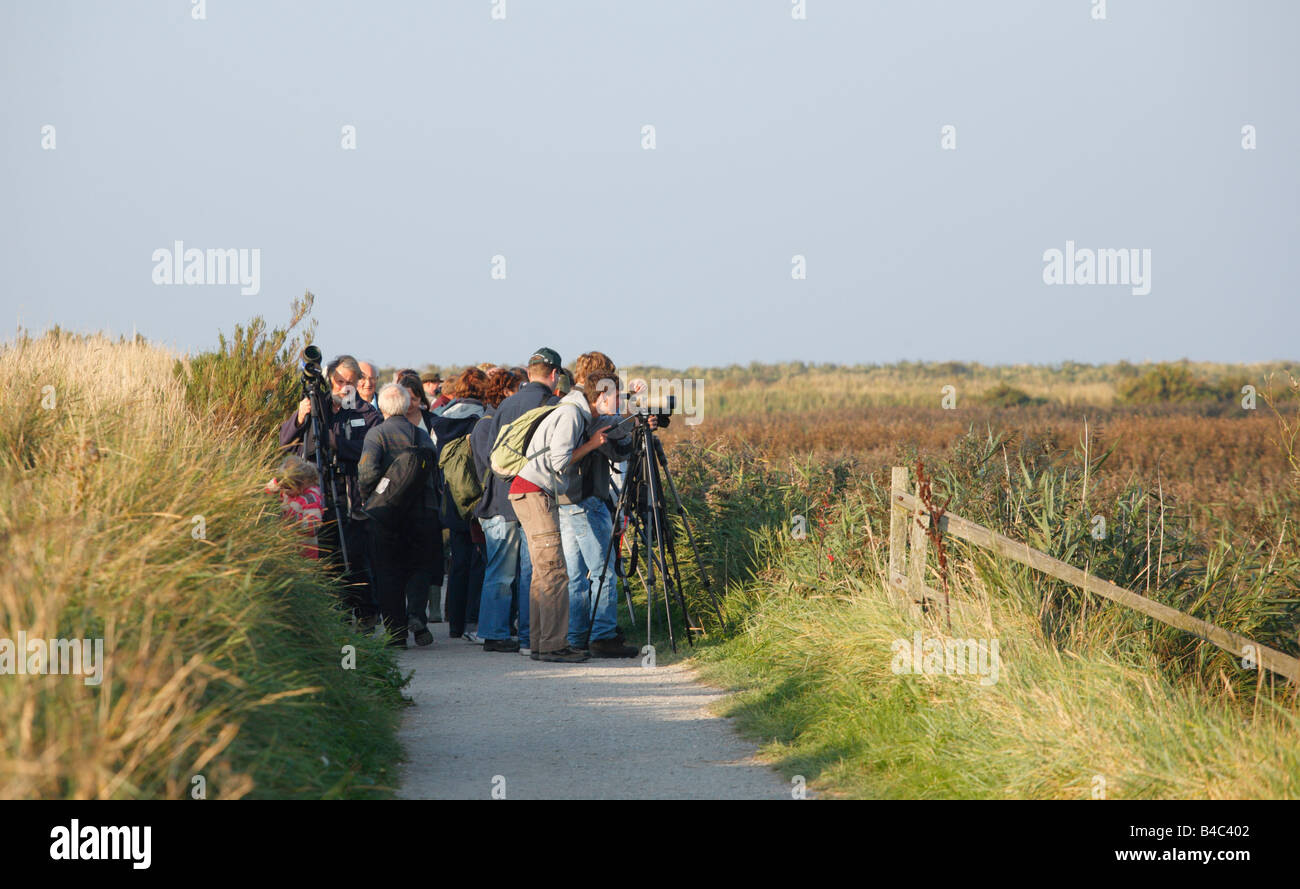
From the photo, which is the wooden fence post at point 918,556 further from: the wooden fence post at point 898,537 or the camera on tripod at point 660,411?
the camera on tripod at point 660,411

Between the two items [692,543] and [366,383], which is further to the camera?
[366,383]

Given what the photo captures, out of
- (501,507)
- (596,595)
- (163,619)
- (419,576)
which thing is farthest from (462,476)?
(163,619)

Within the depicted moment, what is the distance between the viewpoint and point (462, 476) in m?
10.2

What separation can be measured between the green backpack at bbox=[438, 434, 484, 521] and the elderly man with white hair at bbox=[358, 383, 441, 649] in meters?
0.22

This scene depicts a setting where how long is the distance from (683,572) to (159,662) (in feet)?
24.8

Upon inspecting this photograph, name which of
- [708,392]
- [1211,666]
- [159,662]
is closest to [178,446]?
[159,662]

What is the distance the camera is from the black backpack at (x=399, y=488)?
9.66 meters

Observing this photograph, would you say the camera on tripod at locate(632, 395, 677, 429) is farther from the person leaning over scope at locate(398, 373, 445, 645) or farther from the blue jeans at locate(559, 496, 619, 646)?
the person leaning over scope at locate(398, 373, 445, 645)

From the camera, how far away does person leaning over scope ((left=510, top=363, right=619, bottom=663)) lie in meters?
9.03
